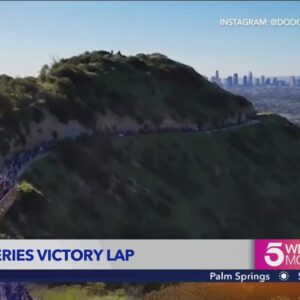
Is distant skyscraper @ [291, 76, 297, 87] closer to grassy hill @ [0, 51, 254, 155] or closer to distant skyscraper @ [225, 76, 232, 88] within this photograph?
distant skyscraper @ [225, 76, 232, 88]

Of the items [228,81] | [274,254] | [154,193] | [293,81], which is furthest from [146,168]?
[274,254]

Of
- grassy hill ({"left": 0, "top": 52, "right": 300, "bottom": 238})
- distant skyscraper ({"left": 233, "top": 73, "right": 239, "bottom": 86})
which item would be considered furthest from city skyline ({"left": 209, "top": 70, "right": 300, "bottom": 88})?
grassy hill ({"left": 0, "top": 52, "right": 300, "bottom": 238})

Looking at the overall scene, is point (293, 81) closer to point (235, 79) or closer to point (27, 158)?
point (235, 79)

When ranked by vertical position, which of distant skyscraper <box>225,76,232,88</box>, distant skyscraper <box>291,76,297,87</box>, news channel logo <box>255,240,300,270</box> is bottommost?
news channel logo <box>255,240,300,270</box>

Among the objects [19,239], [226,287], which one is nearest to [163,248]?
[226,287]

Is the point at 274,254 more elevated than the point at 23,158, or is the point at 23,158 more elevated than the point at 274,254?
the point at 23,158

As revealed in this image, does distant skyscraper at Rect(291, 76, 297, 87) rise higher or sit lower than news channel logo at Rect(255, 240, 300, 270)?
higher

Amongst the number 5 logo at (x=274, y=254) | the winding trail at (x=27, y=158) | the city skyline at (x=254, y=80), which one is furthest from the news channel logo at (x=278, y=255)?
the winding trail at (x=27, y=158)
